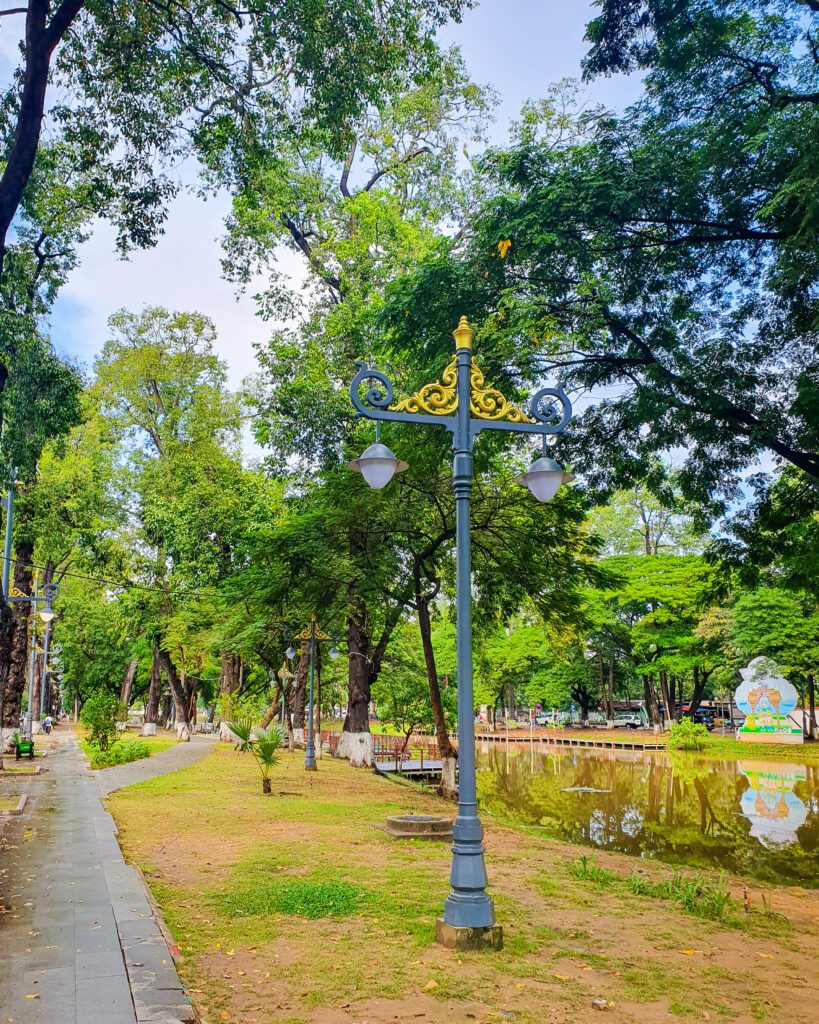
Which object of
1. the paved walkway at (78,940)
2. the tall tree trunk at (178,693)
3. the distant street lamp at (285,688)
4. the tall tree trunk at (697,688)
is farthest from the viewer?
the tall tree trunk at (697,688)

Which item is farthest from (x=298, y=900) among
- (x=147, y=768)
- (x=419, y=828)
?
(x=147, y=768)

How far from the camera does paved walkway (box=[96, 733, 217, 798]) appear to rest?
17.5m

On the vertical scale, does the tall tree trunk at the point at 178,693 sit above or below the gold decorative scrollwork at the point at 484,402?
below

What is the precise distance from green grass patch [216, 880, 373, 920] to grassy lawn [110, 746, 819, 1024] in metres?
0.02

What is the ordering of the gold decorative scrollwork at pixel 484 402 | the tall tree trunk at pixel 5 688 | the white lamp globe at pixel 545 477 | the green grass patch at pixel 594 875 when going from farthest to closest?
the tall tree trunk at pixel 5 688 → the green grass patch at pixel 594 875 → the gold decorative scrollwork at pixel 484 402 → the white lamp globe at pixel 545 477

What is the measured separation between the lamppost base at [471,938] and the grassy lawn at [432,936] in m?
0.12

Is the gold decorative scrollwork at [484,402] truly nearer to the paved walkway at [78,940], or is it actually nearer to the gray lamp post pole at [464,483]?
the gray lamp post pole at [464,483]

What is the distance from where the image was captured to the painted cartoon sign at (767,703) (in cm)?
3453

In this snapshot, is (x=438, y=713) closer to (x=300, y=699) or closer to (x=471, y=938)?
(x=471, y=938)

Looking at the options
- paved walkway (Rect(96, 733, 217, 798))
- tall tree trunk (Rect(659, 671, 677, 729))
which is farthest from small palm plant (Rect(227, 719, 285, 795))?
tall tree trunk (Rect(659, 671, 677, 729))

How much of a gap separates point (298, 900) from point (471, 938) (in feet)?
6.48

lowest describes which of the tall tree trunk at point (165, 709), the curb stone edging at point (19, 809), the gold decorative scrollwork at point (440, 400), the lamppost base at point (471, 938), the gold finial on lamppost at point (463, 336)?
the tall tree trunk at point (165, 709)

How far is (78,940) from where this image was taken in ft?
18.2

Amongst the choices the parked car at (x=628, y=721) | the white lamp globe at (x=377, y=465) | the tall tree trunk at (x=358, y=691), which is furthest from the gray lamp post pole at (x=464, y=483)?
the parked car at (x=628, y=721)
